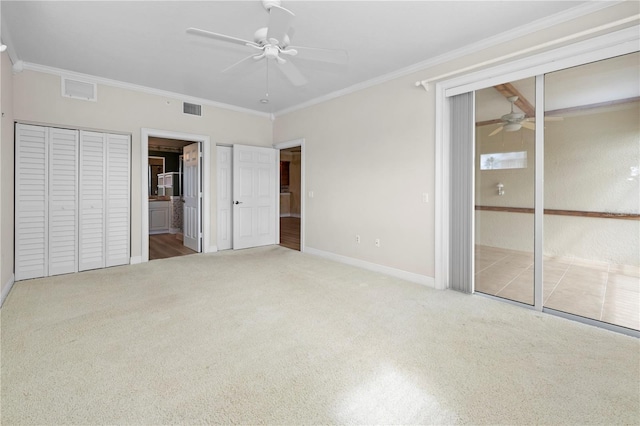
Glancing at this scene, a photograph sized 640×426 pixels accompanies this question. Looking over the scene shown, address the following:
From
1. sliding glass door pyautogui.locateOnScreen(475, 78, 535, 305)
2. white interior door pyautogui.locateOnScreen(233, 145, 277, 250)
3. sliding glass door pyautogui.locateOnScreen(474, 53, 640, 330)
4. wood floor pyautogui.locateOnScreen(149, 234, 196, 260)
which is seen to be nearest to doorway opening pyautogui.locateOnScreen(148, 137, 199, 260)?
wood floor pyautogui.locateOnScreen(149, 234, 196, 260)

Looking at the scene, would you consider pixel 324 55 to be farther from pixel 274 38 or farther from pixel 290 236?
pixel 290 236

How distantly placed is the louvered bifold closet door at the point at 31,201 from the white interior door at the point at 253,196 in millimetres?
2635

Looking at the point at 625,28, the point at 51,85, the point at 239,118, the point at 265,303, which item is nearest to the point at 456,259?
the point at 265,303

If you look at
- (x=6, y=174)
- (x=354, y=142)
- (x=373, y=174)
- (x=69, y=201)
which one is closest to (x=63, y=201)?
(x=69, y=201)

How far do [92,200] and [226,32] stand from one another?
10.1ft

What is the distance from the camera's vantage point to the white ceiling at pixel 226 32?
103 inches

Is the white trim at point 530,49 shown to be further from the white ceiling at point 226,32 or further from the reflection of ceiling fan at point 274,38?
the reflection of ceiling fan at point 274,38

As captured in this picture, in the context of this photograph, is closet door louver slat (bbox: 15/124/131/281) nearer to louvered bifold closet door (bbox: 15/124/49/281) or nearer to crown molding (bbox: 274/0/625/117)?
louvered bifold closet door (bbox: 15/124/49/281)

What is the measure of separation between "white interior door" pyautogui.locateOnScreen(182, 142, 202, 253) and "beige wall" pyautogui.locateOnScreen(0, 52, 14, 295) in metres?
2.40

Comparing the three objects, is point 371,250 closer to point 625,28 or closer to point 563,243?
point 563,243

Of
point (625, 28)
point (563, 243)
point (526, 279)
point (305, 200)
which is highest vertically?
point (625, 28)

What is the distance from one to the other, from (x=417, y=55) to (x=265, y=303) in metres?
3.20

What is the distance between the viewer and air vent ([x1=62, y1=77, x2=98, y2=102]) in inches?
161

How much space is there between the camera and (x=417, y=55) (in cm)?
353
